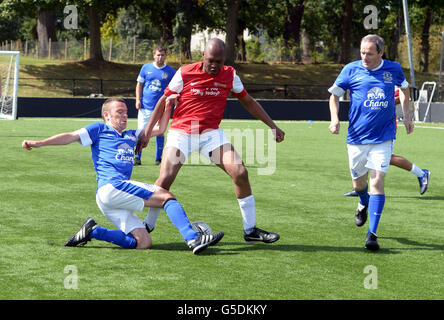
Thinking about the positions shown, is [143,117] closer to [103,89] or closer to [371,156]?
[371,156]

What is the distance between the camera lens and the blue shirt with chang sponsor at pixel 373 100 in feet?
25.6

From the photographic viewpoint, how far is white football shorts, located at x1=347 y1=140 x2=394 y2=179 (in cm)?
772

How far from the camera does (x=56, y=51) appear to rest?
4838 cm

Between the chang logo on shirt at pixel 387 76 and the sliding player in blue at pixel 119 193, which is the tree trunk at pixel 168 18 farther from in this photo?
the sliding player in blue at pixel 119 193

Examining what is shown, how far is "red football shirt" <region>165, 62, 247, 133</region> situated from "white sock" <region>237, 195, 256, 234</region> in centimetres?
78

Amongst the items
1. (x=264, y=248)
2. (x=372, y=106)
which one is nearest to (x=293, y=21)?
(x=372, y=106)

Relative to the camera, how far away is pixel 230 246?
7258 millimetres

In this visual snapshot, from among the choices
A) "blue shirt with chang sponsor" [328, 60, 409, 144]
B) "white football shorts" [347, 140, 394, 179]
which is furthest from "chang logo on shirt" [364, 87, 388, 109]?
"white football shorts" [347, 140, 394, 179]

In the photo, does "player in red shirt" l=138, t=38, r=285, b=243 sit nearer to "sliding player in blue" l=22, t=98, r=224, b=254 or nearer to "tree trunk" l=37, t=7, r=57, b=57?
"sliding player in blue" l=22, t=98, r=224, b=254

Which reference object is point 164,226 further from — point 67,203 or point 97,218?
point 67,203

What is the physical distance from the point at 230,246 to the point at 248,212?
382 millimetres

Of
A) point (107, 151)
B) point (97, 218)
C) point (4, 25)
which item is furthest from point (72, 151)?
point (4, 25)

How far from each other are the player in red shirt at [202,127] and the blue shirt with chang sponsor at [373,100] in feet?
4.52
